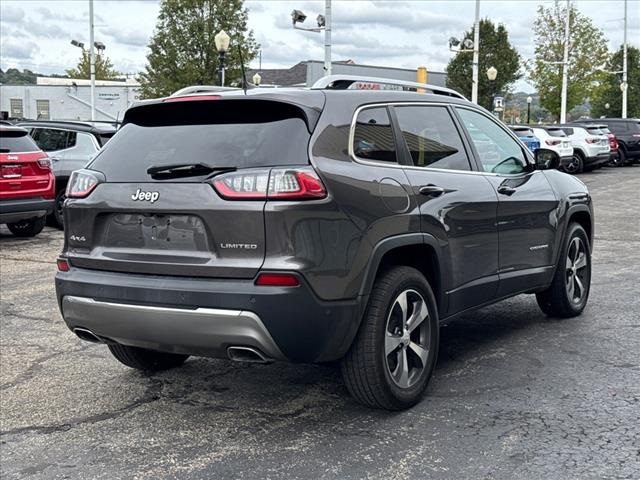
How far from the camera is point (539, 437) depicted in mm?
4129

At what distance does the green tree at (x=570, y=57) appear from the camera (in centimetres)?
5391

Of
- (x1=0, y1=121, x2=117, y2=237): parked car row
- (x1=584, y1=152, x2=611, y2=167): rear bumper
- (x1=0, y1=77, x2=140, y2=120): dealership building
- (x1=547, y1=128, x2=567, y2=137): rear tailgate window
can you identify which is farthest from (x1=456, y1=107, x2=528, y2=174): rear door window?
(x1=0, y1=77, x2=140, y2=120): dealership building

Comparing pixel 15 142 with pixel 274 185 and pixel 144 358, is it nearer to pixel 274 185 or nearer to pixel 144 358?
pixel 144 358

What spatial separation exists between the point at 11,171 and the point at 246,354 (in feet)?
26.6

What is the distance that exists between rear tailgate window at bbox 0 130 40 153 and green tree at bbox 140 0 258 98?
90.0 feet

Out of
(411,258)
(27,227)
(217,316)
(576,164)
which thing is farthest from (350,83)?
(576,164)

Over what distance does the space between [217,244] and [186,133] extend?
74cm

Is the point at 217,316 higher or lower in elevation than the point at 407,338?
higher

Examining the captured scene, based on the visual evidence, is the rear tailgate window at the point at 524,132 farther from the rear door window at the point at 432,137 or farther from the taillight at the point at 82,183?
the taillight at the point at 82,183

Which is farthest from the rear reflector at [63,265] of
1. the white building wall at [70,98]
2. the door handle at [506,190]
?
the white building wall at [70,98]

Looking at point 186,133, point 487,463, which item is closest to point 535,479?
point 487,463

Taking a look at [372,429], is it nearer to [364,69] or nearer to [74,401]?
[74,401]

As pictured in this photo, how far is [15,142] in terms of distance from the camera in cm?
1136

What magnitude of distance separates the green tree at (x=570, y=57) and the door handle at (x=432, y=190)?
167 feet
